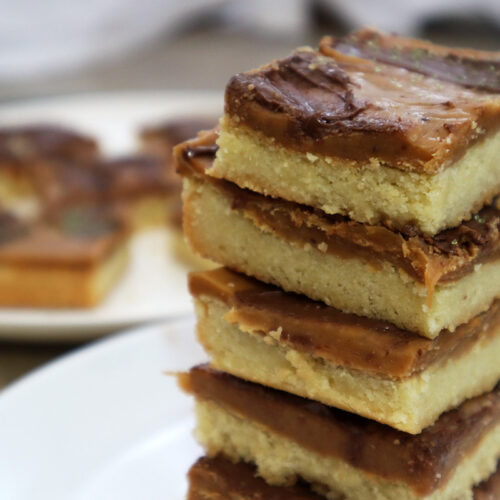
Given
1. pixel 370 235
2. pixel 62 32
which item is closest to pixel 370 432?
pixel 370 235

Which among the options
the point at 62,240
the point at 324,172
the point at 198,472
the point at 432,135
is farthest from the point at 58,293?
the point at 432,135

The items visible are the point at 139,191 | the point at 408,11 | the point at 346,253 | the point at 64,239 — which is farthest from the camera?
the point at 408,11

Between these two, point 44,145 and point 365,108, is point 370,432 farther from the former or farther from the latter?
point 44,145

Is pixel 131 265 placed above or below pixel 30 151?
below

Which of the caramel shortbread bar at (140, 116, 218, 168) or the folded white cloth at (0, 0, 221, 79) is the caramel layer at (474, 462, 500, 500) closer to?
the caramel shortbread bar at (140, 116, 218, 168)

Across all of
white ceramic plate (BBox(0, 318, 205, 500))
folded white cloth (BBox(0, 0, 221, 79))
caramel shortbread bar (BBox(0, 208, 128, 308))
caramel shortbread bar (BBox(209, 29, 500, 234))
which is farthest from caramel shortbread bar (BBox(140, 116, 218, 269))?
folded white cloth (BBox(0, 0, 221, 79))

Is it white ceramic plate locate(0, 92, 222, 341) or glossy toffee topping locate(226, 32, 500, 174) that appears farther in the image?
white ceramic plate locate(0, 92, 222, 341)

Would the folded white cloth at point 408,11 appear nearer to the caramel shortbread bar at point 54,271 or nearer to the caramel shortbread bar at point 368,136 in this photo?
the caramel shortbread bar at point 54,271
